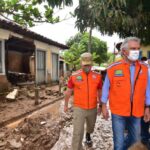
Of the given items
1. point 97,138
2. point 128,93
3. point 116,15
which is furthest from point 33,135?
point 128,93

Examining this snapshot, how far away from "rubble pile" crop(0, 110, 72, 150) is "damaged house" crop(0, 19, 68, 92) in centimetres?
589

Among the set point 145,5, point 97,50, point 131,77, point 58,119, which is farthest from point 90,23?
point 97,50

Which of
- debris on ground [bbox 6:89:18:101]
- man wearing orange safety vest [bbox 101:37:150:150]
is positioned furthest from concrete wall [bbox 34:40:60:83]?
man wearing orange safety vest [bbox 101:37:150:150]

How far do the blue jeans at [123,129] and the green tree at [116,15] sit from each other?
2.21m

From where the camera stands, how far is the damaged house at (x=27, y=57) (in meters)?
15.0

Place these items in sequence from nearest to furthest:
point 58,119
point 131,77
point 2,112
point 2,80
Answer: point 131,77
point 58,119
point 2,112
point 2,80

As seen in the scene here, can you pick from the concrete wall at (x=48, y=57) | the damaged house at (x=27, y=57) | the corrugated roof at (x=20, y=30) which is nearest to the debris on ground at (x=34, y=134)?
the corrugated roof at (x=20, y=30)

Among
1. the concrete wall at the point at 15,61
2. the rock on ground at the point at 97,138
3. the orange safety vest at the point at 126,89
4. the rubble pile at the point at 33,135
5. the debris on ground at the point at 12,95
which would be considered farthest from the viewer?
the concrete wall at the point at 15,61

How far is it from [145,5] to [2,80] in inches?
350

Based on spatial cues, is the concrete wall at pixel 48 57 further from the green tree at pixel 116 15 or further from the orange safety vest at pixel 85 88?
the orange safety vest at pixel 85 88

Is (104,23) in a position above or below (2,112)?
above

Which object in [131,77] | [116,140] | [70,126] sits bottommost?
[70,126]

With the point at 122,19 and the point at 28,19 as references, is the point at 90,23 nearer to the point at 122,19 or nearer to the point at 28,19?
the point at 122,19

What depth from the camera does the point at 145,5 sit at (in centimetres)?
624
